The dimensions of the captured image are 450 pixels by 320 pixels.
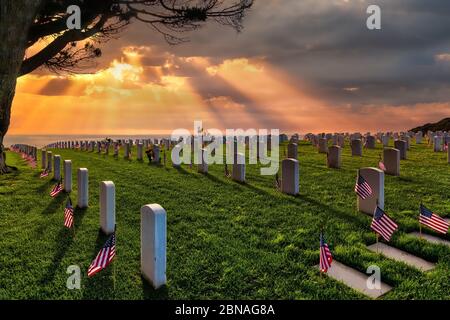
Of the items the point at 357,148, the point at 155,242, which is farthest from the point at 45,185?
the point at 357,148

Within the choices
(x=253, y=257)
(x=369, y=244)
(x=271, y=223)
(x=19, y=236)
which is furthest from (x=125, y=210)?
(x=369, y=244)

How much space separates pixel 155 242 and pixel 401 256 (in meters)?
3.64

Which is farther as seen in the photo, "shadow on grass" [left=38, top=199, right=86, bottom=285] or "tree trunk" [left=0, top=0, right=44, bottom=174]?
"tree trunk" [left=0, top=0, right=44, bottom=174]

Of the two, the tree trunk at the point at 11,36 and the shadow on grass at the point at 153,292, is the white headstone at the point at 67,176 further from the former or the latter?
the shadow on grass at the point at 153,292

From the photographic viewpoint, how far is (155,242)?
4.64 metres

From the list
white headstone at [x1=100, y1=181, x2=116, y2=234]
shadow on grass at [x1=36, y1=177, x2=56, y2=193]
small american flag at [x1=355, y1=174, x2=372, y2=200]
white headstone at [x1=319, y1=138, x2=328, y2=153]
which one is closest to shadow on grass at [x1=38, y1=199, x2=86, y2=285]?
white headstone at [x1=100, y1=181, x2=116, y2=234]

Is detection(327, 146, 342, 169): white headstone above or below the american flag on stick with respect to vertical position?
above

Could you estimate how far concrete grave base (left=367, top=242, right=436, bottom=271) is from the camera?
5.14 metres

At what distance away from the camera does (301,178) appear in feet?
40.8

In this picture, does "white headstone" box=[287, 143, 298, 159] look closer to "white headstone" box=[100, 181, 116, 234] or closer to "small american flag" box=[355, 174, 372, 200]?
"small american flag" box=[355, 174, 372, 200]

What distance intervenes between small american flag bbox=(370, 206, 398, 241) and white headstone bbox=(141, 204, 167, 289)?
3132 millimetres

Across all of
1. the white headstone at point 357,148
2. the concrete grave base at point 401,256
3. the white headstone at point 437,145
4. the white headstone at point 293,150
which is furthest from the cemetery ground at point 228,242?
the white headstone at point 437,145
